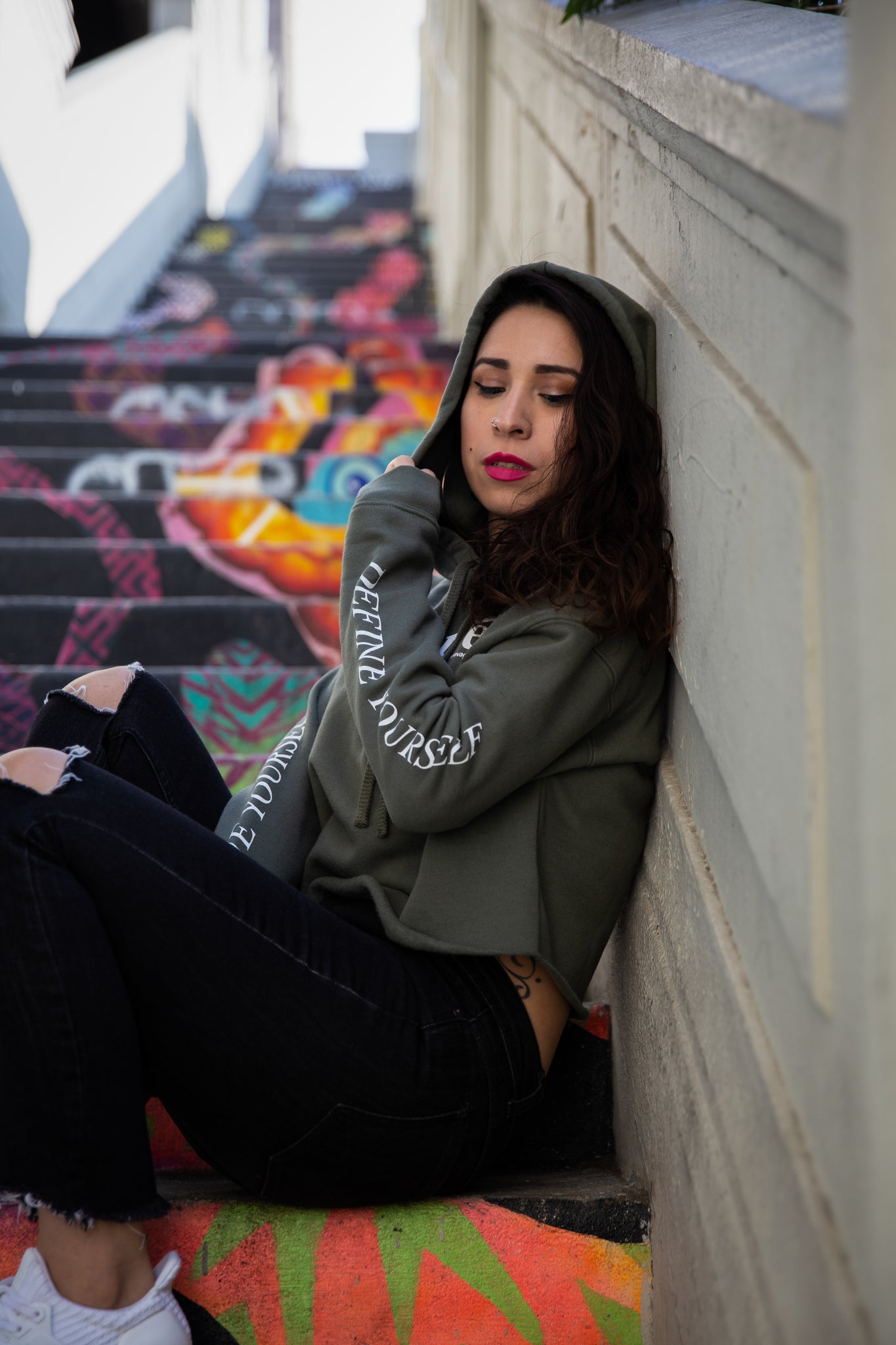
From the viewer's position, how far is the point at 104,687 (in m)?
1.82

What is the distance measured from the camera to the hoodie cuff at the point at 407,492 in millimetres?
1654

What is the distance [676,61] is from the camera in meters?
1.30

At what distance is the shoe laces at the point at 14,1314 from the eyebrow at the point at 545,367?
1303 mm

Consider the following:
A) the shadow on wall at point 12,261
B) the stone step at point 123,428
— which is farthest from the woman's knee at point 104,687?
the shadow on wall at point 12,261

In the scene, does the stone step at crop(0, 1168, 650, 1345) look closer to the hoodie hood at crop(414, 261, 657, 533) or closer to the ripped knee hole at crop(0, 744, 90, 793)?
the ripped knee hole at crop(0, 744, 90, 793)

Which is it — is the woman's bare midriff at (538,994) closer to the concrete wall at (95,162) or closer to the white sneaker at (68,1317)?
the white sneaker at (68,1317)

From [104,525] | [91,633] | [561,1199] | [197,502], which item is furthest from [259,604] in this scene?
[561,1199]

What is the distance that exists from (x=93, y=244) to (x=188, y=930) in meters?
5.68

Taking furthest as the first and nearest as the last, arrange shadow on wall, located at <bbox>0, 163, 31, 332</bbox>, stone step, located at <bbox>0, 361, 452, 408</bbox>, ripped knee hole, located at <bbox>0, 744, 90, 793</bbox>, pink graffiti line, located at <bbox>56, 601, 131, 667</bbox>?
shadow on wall, located at <bbox>0, 163, 31, 332</bbox>
stone step, located at <bbox>0, 361, 452, 408</bbox>
pink graffiti line, located at <bbox>56, 601, 131, 667</bbox>
ripped knee hole, located at <bbox>0, 744, 90, 793</bbox>

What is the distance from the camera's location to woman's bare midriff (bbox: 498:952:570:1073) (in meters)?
1.48

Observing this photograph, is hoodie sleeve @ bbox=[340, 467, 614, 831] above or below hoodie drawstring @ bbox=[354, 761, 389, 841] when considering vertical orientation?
above

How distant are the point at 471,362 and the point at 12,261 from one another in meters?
4.16

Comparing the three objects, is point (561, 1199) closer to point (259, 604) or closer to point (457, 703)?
point (457, 703)

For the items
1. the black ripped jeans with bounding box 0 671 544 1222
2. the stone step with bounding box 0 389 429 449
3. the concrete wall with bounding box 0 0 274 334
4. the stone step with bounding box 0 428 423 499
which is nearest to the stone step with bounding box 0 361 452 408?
the stone step with bounding box 0 389 429 449
